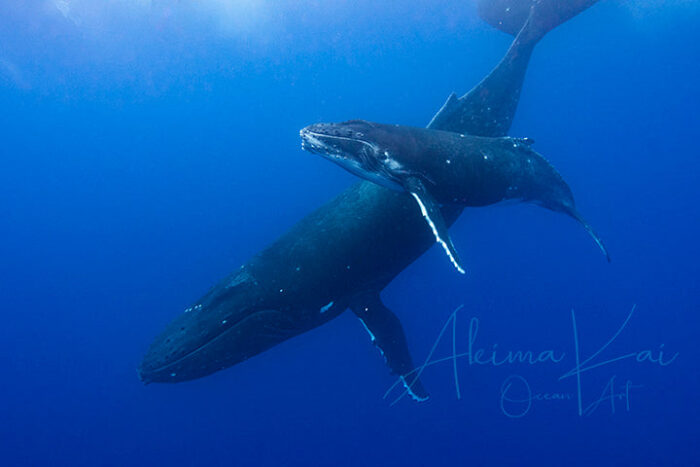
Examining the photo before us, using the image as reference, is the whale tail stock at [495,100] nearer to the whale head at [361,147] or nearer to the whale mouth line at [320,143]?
the whale head at [361,147]

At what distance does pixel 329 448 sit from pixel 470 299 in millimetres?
8189

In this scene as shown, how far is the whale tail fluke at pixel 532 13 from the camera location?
32.7 feet

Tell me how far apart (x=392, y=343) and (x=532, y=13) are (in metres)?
7.98

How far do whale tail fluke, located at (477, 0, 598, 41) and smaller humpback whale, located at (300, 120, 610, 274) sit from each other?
4.81 m

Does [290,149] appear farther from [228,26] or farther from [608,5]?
[608,5]

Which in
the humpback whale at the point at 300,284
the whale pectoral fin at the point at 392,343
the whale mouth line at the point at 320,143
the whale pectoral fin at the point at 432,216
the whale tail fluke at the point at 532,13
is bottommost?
the whale pectoral fin at the point at 392,343

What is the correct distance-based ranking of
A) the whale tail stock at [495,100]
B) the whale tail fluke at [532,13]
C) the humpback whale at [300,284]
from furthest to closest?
the whale tail fluke at [532,13], the whale tail stock at [495,100], the humpback whale at [300,284]

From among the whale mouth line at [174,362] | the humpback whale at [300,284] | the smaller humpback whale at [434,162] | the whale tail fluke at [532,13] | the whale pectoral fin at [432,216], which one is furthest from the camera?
the whale tail fluke at [532,13]

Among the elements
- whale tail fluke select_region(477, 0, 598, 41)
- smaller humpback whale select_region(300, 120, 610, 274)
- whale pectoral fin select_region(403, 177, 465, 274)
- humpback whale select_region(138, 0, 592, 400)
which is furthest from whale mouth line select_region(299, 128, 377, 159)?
whale tail fluke select_region(477, 0, 598, 41)

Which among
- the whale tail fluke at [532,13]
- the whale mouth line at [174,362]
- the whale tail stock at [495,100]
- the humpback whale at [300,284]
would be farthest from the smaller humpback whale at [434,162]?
the whale tail fluke at [532,13]

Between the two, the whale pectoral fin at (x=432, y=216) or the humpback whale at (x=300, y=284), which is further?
the humpback whale at (x=300, y=284)

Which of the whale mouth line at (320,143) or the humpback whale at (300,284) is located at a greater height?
the whale mouth line at (320,143)

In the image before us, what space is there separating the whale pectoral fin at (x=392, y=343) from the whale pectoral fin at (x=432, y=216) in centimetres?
355

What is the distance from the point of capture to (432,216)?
177 inches
